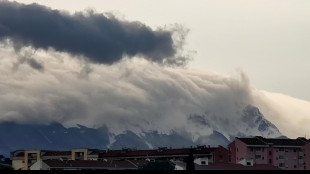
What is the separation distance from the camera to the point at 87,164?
179m

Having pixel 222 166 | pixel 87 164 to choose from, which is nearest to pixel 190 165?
pixel 222 166
